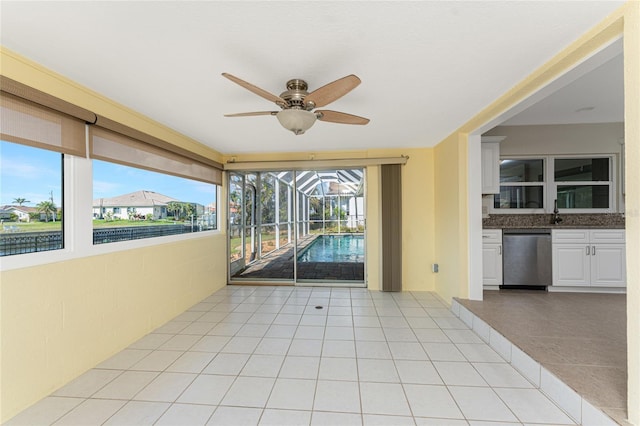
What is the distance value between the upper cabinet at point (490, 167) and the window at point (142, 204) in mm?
4043

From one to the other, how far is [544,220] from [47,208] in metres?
5.60

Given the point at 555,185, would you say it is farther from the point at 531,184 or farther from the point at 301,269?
the point at 301,269

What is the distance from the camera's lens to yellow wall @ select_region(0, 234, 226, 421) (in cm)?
154

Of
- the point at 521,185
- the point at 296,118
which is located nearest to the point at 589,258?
the point at 521,185

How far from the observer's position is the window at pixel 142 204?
2191 mm

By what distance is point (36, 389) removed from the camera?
1.63 metres

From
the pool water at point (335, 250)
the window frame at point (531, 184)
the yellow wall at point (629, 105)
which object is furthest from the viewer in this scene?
the pool water at point (335, 250)

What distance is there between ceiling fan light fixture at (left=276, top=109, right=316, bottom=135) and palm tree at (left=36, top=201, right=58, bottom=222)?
1.77m

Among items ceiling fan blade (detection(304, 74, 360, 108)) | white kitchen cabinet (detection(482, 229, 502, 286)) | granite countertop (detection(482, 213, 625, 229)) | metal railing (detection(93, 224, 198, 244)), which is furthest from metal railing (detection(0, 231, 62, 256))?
granite countertop (detection(482, 213, 625, 229))

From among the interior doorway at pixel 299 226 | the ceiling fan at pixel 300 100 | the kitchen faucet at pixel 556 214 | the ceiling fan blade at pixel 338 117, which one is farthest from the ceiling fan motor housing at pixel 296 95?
the kitchen faucet at pixel 556 214

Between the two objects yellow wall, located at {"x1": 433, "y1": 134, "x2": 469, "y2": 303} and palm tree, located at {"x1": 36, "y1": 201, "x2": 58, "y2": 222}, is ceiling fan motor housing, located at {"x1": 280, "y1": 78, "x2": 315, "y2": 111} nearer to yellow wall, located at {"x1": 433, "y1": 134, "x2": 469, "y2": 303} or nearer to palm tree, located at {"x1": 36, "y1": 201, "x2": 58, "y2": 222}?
palm tree, located at {"x1": 36, "y1": 201, "x2": 58, "y2": 222}

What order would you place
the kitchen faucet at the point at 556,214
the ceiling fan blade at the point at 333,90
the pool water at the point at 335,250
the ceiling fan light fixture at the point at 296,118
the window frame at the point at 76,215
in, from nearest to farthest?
the ceiling fan blade at the point at 333,90
the ceiling fan light fixture at the point at 296,118
the window frame at the point at 76,215
the kitchen faucet at the point at 556,214
the pool water at the point at 335,250

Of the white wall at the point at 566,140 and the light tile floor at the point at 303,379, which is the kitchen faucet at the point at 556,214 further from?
the light tile floor at the point at 303,379

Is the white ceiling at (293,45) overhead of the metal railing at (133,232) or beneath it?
overhead
